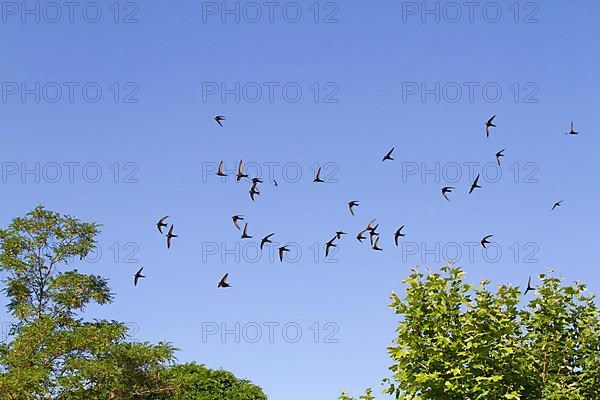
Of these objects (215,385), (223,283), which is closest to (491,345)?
(223,283)

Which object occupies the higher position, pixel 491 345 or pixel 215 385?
pixel 215 385

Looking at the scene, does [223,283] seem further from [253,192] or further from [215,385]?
[215,385]

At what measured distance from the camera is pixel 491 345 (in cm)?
2784

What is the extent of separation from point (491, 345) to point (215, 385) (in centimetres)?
3573

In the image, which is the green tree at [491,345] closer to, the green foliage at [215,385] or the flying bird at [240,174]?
the flying bird at [240,174]

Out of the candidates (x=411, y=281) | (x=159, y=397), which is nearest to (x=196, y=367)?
(x=159, y=397)

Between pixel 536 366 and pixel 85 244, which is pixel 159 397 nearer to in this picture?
pixel 85 244

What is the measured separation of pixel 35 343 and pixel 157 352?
20.8 ft

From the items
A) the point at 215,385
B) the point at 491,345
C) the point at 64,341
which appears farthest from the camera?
the point at 215,385

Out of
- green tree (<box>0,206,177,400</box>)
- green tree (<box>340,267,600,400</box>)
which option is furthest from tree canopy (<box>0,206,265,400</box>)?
green tree (<box>340,267,600,400</box>)

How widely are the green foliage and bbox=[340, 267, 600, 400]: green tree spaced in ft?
101

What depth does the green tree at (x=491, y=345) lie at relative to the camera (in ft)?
89.9

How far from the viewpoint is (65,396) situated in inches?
1716

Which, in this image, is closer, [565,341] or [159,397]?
[565,341]
